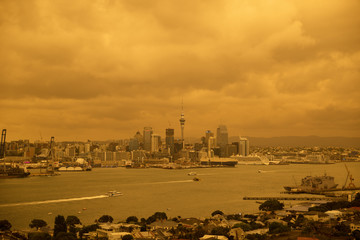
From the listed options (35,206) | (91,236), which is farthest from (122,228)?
(35,206)

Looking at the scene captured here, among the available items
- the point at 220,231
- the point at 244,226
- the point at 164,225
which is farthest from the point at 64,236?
the point at 244,226

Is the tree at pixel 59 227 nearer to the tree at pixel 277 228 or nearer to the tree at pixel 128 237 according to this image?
the tree at pixel 128 237

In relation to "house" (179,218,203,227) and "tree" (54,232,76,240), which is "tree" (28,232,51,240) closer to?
"tree" (54,232,76,240)

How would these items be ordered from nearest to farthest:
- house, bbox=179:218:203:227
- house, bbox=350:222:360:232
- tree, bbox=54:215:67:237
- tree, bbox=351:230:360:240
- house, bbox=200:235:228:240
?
tree, bbox=351:230:360:240 < house, bbox=200:235:228:240 < house, bbox=350:222:360:232 < tree, bbox=54:215:67:237 < house, bbox=179:218:203:227

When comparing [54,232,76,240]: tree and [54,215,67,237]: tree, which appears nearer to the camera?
[54,232,76,240]: tree

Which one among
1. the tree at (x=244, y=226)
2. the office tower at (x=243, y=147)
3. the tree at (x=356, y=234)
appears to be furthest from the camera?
the office tower at (x=243, y=147)

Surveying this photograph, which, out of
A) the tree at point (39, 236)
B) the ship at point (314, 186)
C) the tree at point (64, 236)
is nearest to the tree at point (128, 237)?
the tree at point (64, 236)

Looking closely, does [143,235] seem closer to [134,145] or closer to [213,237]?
[213,237]

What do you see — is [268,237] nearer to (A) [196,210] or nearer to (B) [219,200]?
(A) [196,210]

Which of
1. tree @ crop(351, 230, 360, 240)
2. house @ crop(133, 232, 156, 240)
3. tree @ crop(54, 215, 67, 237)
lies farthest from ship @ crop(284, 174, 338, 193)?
tree @ crop(54, 215, 67, 237)

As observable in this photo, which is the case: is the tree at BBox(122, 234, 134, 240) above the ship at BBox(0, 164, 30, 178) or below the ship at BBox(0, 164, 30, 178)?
below

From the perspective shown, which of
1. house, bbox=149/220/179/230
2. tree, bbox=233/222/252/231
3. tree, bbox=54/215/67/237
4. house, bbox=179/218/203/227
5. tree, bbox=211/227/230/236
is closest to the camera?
tree, bbox=211/227/230/236
